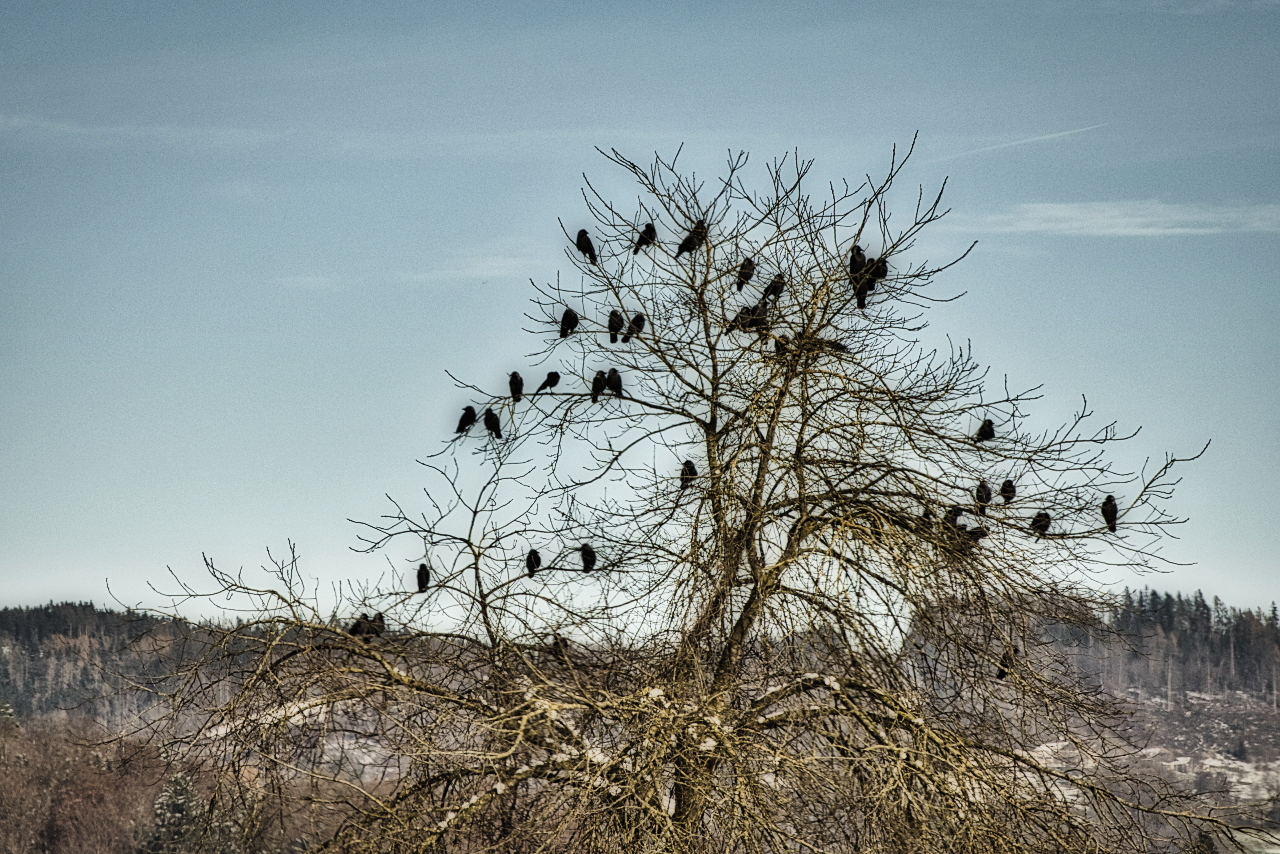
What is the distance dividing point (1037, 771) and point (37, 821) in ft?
180

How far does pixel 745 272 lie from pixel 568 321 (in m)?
1.57

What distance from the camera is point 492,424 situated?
10711mm

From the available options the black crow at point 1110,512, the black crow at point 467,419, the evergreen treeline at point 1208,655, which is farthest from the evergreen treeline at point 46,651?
the black crow at point 1110,512

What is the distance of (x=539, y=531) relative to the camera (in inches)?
412

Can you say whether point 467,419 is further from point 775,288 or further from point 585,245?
point 775,288

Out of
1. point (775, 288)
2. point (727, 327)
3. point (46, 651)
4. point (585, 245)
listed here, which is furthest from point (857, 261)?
point (46, 651)

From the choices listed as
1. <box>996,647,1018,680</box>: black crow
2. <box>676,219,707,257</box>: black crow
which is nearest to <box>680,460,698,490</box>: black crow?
<box>676,219,707,257</box>: black crow

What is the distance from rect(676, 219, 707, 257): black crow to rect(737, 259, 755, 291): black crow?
0.41 meters

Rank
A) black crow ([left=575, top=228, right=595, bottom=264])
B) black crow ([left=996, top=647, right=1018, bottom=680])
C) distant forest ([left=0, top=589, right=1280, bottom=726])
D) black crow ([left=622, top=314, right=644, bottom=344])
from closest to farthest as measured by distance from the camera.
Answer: black crow ([left=996, top=647, right=1018, bottom=680]) < black crow ([left=622, top=314, right=644, bottom=344]) < black crow ([left=575, top=228, right=595, bottom=264]) < distant forest ([left=0, top=589, right=1280, bottom=726])

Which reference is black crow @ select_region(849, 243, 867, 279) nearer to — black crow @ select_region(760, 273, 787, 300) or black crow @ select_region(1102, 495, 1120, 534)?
black crow @ select_region(760, 273, 787, 300)

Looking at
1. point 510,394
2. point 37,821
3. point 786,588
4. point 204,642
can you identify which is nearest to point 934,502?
point 786,588

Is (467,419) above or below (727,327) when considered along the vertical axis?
below

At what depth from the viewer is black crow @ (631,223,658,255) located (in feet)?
34.9

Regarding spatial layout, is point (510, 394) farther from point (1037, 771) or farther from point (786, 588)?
point (1037, 771)
